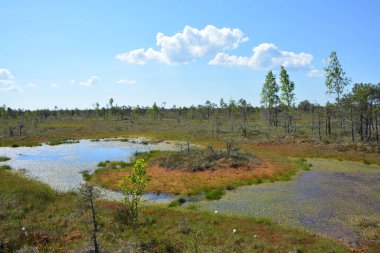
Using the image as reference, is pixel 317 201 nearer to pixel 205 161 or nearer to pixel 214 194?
pixel 214 194

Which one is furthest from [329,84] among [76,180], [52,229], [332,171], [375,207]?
[52,229]

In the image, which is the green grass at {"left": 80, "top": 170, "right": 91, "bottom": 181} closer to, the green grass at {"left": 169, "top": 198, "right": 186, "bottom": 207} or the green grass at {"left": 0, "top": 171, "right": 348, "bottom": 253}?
the green grass at {"left": 0, "top": 171, "right": 348, "bottom": 253}

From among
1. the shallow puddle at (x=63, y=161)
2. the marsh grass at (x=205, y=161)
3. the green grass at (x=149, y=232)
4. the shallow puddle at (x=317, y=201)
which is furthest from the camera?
the marsh grass at (x=205, y=161)

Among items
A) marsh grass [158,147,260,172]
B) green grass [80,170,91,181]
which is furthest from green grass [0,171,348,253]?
marsh grass [158,147,260,172]

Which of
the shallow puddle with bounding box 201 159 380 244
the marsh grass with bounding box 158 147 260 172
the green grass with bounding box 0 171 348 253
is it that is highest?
the marsh grass with bounding box 158 147 260 172

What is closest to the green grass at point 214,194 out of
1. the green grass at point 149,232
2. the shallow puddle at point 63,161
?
the shallow puddle at point 63,161

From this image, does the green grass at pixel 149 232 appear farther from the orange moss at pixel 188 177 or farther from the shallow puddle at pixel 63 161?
the orange moss at pixel 188 177

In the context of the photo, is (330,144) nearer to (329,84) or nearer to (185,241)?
(329,84)

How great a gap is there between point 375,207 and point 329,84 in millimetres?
38839

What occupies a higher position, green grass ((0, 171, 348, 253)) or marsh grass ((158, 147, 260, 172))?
marsh grass ((158, 147, 260, 172))

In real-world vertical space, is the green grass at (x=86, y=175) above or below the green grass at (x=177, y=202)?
above

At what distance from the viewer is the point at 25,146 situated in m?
65.8

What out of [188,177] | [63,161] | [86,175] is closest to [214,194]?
[188,177]

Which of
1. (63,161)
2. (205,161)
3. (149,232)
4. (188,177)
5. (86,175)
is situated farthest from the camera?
(63,161)
